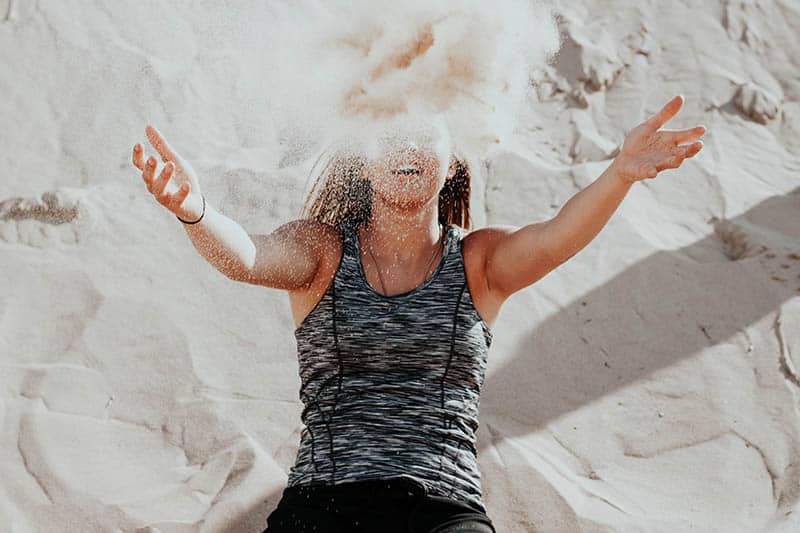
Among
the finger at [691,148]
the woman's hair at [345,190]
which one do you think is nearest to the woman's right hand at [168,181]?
the woman's hair at [345,190]

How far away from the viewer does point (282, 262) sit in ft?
7.38

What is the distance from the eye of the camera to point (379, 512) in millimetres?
2027

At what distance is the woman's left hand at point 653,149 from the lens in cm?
201

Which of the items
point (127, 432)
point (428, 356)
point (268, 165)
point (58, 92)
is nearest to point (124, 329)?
point (127, 432)

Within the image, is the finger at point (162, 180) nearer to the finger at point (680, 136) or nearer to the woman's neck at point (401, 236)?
the woman's neck at point (401, 236)

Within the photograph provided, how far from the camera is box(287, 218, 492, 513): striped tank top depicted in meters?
2.11

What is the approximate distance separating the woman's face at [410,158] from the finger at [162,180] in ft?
1.58

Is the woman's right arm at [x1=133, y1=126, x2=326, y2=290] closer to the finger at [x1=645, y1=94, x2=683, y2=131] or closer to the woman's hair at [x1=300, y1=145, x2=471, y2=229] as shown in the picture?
the woman's hair at [x1=300, y1=145, x2=471, y2=229]

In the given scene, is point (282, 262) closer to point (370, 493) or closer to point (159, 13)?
point (370, 493)

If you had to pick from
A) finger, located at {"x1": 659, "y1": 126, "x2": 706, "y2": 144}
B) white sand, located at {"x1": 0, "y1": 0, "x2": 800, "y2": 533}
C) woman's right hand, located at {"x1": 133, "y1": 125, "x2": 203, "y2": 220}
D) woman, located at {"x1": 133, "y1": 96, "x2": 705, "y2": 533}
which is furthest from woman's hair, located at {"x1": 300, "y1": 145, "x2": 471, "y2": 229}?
finger, located at {"x1": 659, "y1": 126, "x2": 706, "y2": 144}

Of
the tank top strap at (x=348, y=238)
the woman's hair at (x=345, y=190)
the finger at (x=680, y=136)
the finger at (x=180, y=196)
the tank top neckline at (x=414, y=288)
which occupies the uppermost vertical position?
the finger at (x=180, y=196)

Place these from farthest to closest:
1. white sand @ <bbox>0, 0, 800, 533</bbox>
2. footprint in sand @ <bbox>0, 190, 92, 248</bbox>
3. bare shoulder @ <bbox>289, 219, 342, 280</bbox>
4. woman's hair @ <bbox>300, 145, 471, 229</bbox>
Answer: footprint in sand @ <bbox>0, 190, 92, 248</bbox> → white sand @ <bbox>0, 0, 800, 533</bbox> → woman's hair @ <bbox>300, 145, 471, 229</bbox> → bare shoulder @ <bbox>289, 219, 342, 280</bbox>

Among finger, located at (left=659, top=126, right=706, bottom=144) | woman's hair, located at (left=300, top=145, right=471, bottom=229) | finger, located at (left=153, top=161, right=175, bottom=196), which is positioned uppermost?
finger, located at (left=153, top=161, right=175, bottom=196)

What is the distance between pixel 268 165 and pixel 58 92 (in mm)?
975
